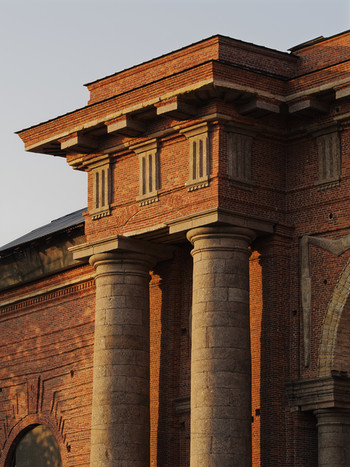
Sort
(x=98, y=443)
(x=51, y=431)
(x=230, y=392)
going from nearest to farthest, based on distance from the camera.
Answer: (x=230, y=392), (x=98, y=443), (x=51, y=431)

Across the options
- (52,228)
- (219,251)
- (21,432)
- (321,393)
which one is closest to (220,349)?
(219,251)

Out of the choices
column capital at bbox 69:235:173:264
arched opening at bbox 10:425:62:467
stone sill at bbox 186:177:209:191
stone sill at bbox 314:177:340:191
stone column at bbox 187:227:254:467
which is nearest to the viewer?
stone column at bbox 187:227:254:467

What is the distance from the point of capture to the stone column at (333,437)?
100 ft

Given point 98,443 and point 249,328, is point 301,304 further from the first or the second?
point 98,443

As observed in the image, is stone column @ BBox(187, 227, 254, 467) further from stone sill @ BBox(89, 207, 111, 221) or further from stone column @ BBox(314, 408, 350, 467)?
stone sill @ BBox(89, 207, 111, 221)

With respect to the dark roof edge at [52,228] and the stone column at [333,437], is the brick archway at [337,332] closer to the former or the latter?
the stone column at [333,437]

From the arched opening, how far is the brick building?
591cm

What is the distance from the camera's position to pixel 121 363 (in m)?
33.1

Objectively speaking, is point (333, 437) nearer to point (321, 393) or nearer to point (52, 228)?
point (321, 393)

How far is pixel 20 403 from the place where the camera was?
41.1m

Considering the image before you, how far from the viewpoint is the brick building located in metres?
30.8

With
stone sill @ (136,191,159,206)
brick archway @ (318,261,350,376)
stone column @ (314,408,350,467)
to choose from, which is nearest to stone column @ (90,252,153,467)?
stone sill @ (136,191,159,206)

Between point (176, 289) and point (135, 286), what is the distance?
4.39ft

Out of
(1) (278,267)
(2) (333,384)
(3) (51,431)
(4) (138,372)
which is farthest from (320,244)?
(3) (51,431)
